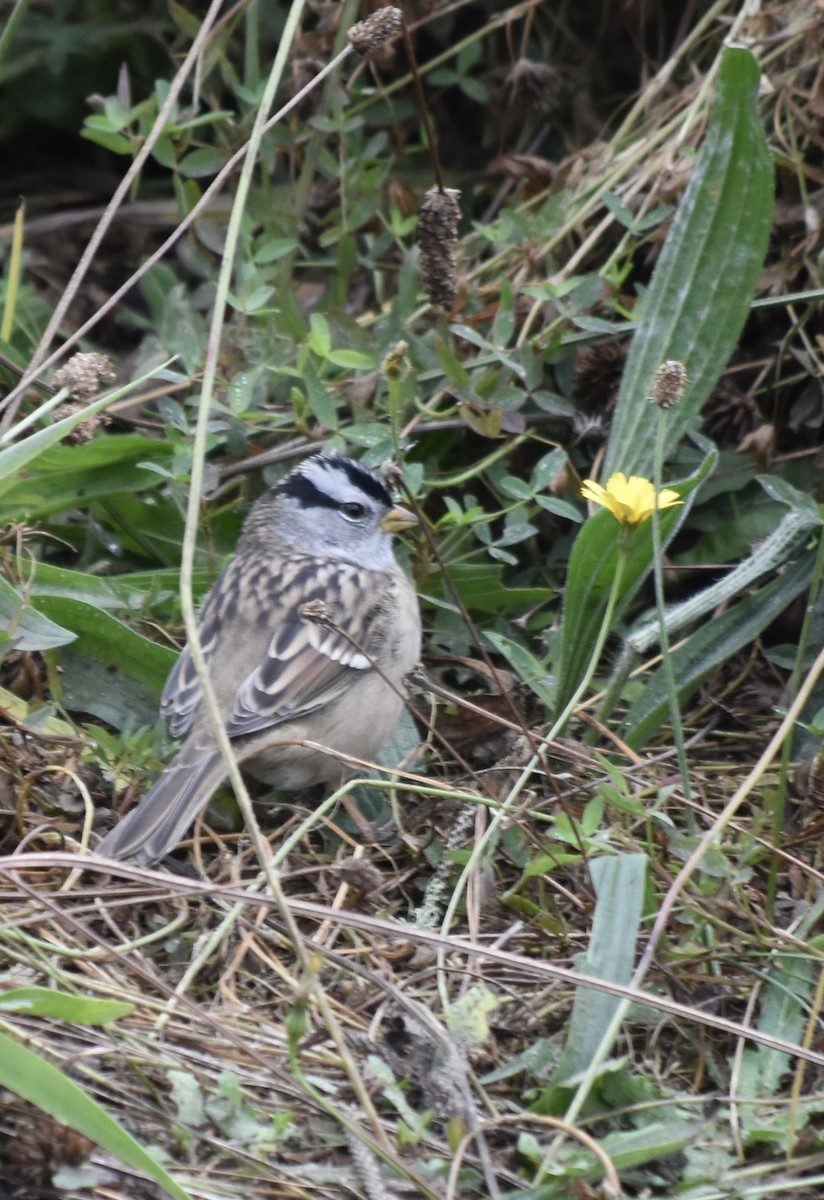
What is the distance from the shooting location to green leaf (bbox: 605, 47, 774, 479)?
341 centimetres

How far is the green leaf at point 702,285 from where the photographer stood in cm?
341

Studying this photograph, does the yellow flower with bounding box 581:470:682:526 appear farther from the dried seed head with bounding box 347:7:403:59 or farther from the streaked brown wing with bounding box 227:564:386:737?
the dried seed head with bounding box 347:7:403:59

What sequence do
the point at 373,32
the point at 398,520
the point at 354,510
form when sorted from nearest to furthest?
the point at 373,32, the point at 398,520, the point at 354,510

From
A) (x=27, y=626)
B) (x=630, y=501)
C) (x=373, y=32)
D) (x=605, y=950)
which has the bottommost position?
(x=605, y=950)

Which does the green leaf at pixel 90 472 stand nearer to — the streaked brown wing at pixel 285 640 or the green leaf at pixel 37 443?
the streaked brown wing at pixel 285 640

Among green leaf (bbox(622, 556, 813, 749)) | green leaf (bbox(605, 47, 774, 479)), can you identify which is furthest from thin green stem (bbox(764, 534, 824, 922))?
green leaf (bbox(605, 47, 774, 479))

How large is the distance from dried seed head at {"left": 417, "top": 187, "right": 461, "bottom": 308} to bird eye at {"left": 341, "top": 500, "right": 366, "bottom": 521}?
0.58m

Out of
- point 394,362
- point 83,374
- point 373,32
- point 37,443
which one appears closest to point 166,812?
point 37,443

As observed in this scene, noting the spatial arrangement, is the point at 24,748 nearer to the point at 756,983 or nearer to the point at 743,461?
the point at 756,983

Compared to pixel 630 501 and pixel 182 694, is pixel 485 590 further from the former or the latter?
pixel 630 501

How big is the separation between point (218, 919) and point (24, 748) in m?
0.57

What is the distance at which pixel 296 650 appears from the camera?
318cm

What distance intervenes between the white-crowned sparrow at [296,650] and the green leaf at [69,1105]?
0.77 m

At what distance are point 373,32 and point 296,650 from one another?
123 centimetres
